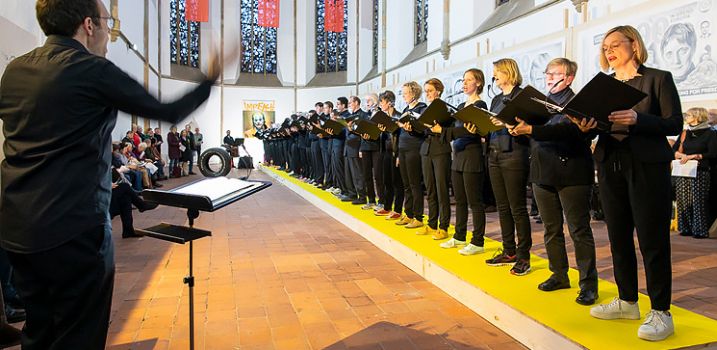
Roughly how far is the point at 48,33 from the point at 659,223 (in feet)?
8.66

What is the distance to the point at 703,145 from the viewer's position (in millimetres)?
5816

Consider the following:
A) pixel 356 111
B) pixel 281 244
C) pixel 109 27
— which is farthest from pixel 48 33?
pixel 356 111

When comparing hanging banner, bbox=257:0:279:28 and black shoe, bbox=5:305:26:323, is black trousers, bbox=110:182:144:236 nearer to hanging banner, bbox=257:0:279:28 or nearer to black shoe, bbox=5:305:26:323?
black shoe, bbox=5:305:26:323

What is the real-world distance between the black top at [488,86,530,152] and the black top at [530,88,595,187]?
0.43 metres

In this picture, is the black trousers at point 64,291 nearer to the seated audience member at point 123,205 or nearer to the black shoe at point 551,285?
the black shoe at point 551,285

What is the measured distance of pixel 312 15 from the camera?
24328 mm

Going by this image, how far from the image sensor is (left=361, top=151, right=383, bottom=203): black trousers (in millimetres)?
6352

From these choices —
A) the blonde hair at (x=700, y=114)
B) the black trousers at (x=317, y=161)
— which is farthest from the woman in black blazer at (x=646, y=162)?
the black trousers at (x=317, y=161)

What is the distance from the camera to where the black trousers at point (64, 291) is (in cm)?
145

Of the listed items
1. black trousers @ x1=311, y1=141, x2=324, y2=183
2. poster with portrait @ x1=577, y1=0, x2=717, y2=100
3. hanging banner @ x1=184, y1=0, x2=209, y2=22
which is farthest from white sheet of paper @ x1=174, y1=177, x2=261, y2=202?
hanging banner @ x1=184, y1=0, x2=209, y2=22

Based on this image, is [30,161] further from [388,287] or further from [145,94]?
[388,287]

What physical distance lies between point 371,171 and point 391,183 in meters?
0.51

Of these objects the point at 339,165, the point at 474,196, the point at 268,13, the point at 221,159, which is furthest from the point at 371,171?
the point at 268,13

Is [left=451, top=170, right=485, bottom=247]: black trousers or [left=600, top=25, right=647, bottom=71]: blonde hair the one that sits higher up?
[left=600, top=25, right=647, bottom=71]: blonde hair
